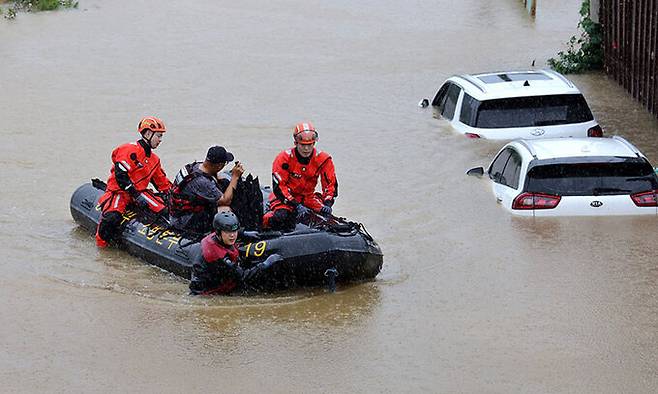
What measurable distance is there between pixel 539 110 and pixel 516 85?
49 cm

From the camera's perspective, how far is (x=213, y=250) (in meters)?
12.6

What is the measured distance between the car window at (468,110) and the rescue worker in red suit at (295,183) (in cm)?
512

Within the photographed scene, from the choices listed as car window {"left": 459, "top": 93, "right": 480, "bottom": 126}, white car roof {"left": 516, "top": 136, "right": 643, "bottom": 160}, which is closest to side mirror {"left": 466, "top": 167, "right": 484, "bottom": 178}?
white car roof {"left": 516, "top": 136, "right": 643, "bottom": 160}

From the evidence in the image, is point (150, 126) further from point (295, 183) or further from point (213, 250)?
point (213, 250)

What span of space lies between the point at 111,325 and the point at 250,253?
1.57m

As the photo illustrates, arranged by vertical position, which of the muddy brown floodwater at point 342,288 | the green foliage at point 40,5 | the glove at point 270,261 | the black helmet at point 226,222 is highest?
the green foliage at point 40,5

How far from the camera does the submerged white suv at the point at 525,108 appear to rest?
17906 mm

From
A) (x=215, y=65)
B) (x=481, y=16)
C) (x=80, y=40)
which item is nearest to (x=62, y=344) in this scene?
(x=215, y=65)

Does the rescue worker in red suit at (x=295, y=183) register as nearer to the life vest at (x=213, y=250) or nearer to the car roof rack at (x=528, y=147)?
the life vest at (x=213, y=250)

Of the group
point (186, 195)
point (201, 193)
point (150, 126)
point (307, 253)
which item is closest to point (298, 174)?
point (201, 193)

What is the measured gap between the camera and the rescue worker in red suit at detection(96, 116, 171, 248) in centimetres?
1455

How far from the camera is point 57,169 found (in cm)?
1938

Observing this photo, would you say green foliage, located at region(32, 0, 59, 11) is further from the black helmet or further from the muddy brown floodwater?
the black helmet

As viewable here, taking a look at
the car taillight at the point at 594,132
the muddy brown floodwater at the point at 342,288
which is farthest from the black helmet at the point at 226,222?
the car taillight at the point at 594,132
